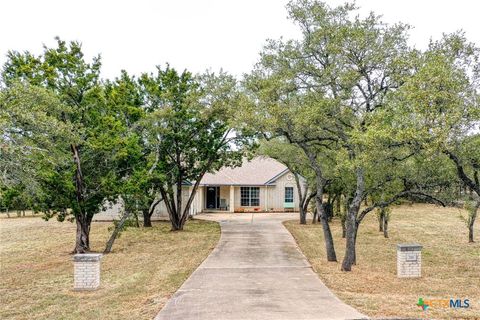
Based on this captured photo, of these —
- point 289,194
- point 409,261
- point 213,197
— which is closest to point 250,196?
point 289,194

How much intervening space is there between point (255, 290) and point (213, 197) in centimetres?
2920

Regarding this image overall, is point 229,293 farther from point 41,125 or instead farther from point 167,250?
point 167,250

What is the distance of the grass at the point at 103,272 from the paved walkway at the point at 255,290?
550mm

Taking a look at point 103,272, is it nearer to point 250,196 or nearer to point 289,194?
point 250,196

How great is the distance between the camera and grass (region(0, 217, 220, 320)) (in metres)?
9.59

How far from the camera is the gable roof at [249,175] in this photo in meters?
36.9

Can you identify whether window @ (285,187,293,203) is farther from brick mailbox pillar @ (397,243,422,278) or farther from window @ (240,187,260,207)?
brick mailbox pillar @ (397,243,422,278)

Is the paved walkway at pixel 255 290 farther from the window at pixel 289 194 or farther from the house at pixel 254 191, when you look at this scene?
the window at pixel 289 194

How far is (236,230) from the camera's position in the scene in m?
24.5

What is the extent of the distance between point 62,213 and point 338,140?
37.5 feet

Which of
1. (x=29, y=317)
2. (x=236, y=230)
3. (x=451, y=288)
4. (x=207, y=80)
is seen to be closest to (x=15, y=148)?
(x=29, y=317)

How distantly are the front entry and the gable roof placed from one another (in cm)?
159

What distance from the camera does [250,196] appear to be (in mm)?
37469

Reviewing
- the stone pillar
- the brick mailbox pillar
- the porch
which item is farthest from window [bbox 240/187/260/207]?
the stone pillar
